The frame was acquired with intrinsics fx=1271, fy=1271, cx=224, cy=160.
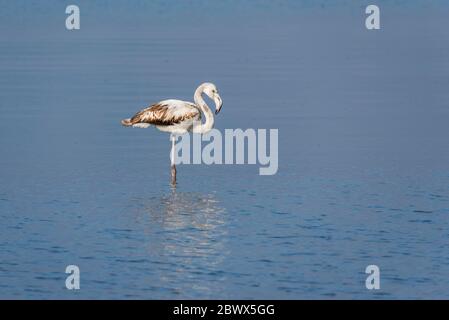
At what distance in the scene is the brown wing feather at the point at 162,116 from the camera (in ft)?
60.7

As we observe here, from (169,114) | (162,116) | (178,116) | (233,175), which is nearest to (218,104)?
(178,116)

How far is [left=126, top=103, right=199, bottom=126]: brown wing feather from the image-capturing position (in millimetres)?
18500

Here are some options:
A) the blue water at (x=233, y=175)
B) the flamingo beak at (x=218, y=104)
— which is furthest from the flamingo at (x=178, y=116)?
the blue water at (x=233, y=175)

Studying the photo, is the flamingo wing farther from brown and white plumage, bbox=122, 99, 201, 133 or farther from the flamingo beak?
the flamingo beak

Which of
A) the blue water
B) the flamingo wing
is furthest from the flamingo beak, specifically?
the blue water

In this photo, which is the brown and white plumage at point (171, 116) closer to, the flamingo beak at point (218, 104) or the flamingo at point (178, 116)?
the flamingo at point (178, 116)

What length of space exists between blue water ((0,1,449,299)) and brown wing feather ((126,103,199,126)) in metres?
0.68

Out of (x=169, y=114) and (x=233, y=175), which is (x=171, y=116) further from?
(x=233, y=175)

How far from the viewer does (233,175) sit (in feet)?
59.4

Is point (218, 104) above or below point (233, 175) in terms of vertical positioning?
above

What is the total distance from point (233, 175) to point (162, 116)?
1.40 meters

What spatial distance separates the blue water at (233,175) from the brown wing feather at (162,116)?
2.23 ft

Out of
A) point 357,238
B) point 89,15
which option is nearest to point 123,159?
point 357,238
